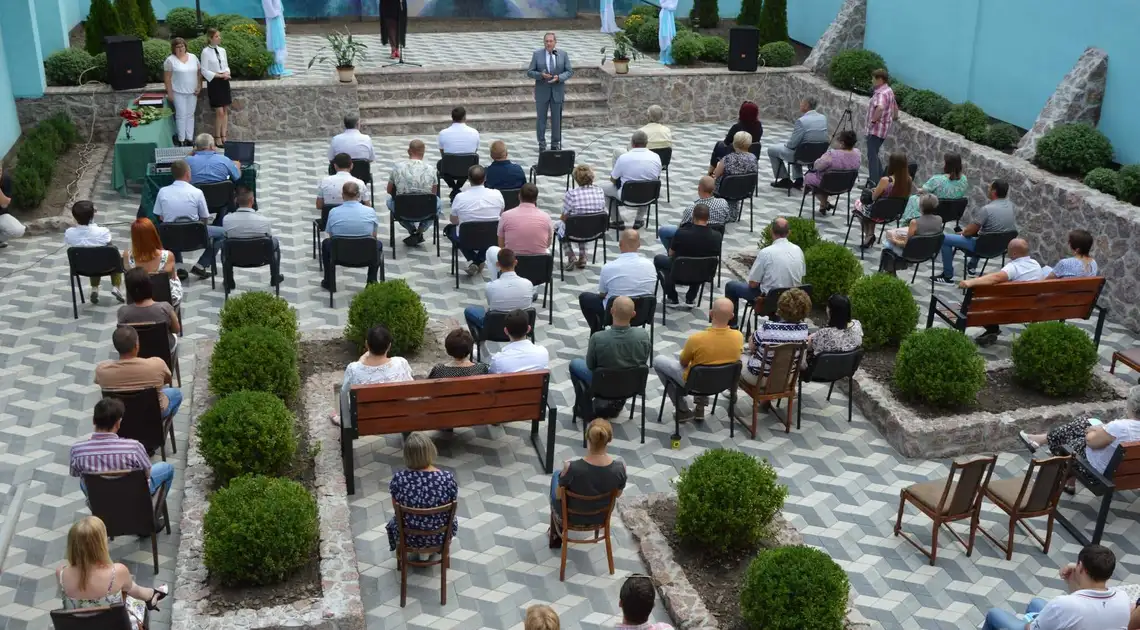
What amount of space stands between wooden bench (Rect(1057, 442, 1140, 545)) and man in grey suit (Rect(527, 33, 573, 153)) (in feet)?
33.2

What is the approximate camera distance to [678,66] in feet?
66.2

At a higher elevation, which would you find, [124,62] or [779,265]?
[124,62]

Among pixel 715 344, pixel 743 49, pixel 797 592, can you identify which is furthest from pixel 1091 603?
pixel 743 49

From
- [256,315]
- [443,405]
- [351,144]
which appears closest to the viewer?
[443,405]

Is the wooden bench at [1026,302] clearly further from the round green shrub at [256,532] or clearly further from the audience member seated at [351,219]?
the round green shrub at [256,532]

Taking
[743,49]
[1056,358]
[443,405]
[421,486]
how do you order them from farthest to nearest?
[743,49] → [1056,358] → [443,405] → [421,486]

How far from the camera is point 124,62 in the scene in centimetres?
1677

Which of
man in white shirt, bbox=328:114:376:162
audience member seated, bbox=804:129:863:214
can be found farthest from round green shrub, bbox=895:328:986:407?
man in white shirt, bbox=328:114:376:162

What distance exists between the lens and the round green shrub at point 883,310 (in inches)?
407

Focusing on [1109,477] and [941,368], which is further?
[941,368]

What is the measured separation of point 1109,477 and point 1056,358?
1836mm

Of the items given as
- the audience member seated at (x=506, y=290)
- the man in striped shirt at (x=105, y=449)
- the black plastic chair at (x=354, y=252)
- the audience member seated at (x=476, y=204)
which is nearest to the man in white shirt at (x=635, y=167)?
the audience member seated at (x=476, y=204)

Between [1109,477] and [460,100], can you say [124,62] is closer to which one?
[460,100]

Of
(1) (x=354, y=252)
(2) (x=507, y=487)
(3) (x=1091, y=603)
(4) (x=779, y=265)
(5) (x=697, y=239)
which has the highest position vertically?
(5) (x=697, y=239)
